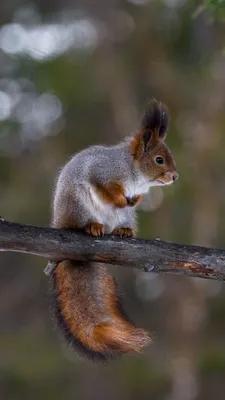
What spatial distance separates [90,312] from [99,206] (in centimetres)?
44

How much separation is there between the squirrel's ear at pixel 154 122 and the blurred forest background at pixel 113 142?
481 cm

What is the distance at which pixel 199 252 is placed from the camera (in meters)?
3.46

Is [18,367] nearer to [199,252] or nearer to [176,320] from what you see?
[176,320]

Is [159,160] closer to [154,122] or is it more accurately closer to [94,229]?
[154,122]

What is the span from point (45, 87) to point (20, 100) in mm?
280

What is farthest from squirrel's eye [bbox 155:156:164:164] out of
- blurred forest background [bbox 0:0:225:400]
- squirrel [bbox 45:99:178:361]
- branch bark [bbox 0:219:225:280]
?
blurred forest background [bbox 0:0:225:400]

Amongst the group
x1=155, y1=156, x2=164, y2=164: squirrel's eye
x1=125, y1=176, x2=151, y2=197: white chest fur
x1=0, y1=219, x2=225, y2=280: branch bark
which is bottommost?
x1=0, y1=219, x2=225, y2=280: branch bark

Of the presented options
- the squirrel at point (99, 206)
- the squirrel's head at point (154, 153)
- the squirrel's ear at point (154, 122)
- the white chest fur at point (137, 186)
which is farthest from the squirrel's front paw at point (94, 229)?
the squirrel's ear at point (154, 122)

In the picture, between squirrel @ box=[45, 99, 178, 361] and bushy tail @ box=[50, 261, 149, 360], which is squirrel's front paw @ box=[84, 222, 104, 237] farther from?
bushy tail @ box=[50, 261, 149, 360]

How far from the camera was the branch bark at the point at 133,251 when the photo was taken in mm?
3432

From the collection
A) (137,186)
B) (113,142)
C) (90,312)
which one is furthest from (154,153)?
(113,142)

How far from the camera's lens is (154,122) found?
3854 millimetres

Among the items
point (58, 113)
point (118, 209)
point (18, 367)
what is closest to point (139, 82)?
point (58, 113)

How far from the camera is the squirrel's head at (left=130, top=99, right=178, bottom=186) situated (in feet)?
12.6
